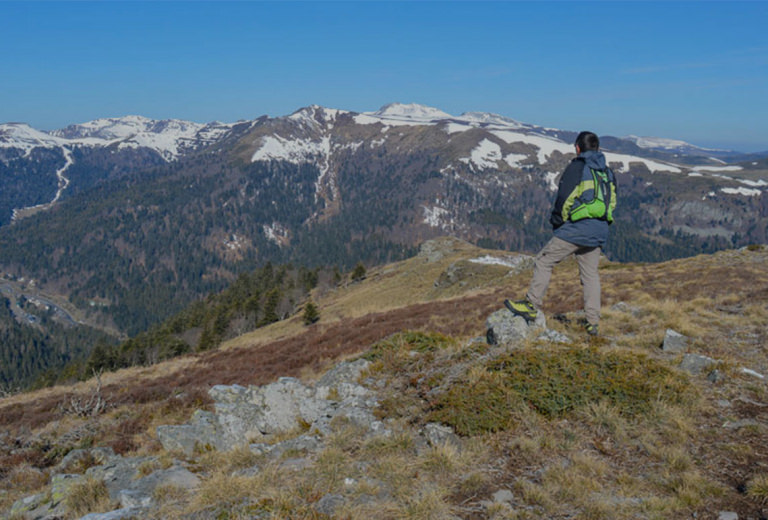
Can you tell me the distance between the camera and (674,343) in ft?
32.1

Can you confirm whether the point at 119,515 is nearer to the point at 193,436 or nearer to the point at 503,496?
the point at 193,436

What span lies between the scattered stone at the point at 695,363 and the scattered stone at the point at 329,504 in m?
7.28

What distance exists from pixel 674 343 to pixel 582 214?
3813 millimetres

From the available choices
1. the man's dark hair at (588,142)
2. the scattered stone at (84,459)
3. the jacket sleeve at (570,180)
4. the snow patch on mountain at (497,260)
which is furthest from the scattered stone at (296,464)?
the snow patch on mountain at (497,260)

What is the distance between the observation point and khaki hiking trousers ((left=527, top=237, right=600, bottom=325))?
9.91 m

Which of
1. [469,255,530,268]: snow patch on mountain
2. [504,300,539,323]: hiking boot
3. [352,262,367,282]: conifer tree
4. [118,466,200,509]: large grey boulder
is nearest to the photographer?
[118,466,200,509]: large grey boulder

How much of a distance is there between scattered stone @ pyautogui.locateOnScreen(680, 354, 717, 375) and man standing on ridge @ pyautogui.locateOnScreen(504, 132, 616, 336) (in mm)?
2437

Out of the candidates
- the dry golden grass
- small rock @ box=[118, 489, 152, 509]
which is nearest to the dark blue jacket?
small rock @ box=[118, 489, 152, 509]

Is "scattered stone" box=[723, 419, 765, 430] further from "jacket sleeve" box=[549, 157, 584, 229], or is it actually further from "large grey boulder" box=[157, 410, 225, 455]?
"large grey boulder" box=[157, 410, 225, 455]

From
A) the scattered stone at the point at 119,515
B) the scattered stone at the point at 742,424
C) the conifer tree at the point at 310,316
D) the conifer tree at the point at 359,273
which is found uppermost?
the scattered stone at the point at 742,424

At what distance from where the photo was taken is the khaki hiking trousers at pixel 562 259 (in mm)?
9914

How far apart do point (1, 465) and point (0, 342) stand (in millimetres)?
243102

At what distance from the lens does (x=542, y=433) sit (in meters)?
6.58

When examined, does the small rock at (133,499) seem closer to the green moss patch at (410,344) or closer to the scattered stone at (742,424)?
the green moss patch at (410,344)
